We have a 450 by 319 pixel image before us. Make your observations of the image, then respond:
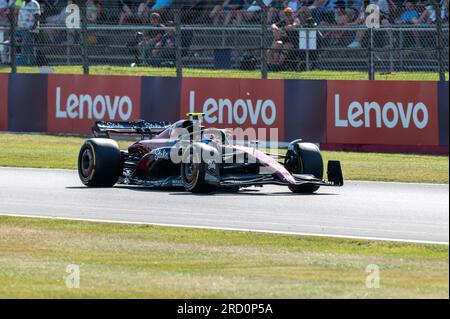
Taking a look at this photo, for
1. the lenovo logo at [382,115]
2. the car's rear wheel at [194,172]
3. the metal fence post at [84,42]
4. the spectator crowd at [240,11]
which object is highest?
the spectator crowd at [240,11]

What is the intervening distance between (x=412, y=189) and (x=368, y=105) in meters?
5.15

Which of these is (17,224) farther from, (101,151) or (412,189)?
(412,189)

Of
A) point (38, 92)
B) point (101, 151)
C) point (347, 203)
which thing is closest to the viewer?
point (347, 203)

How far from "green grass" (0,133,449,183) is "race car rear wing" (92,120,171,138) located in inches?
91.6

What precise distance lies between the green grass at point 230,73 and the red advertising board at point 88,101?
3.17 feet

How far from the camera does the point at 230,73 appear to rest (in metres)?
22.5

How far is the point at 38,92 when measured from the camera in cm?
2300

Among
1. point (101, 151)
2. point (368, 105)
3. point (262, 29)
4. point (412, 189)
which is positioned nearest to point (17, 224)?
point (101, 151)

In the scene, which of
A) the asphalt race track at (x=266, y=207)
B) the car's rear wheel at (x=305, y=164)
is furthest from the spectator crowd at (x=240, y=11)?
the asphalt race track at (x=266, y=207)

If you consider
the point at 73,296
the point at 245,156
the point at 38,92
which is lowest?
the point at 73,296

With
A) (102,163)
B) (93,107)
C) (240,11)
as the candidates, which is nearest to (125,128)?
(102,163)

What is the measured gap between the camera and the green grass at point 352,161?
634 inches

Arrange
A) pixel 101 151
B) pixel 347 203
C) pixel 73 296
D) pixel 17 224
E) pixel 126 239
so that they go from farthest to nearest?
pixel 101 151, pixel 347 203, pixel 17 224, pixel 126 239, pixel 73 296

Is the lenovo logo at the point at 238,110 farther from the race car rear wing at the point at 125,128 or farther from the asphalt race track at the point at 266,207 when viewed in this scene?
the asphalt race track at the point at 266,207
